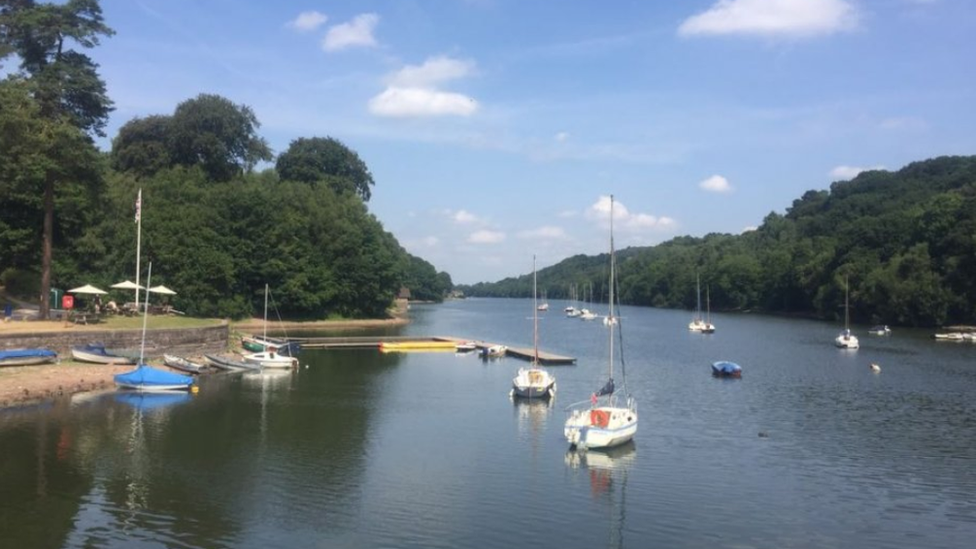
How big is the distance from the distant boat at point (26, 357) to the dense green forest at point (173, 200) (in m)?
9.08

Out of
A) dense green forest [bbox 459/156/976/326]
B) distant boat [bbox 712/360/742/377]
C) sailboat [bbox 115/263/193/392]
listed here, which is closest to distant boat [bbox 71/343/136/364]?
sailboat [bbox 115/263/193/392]

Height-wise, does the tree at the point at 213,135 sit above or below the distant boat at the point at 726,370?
above

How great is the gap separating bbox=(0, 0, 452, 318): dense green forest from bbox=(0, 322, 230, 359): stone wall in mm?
6381

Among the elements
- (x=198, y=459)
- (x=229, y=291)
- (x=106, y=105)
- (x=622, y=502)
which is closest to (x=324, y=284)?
(x=229, y=291)

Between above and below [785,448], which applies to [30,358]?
above

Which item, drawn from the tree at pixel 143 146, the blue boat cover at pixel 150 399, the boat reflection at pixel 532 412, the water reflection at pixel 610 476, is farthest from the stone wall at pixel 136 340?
the tree at pixel 143 146

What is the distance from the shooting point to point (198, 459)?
27469 millimetres

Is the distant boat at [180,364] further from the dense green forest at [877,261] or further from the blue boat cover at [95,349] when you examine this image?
the dense green forest at [877,261]

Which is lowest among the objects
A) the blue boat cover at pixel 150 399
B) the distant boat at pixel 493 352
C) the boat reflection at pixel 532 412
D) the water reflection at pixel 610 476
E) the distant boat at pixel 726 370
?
the water reflection at pixel 610 476

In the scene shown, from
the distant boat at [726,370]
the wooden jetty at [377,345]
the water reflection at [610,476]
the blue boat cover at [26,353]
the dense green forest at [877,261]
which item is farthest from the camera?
the dense green forest at [877,261]

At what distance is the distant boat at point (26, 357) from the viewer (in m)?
38.9

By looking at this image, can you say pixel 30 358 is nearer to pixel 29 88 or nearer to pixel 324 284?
pixel 29 88

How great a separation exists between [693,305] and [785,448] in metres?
162

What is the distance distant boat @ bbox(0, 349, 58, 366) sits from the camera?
128ft
